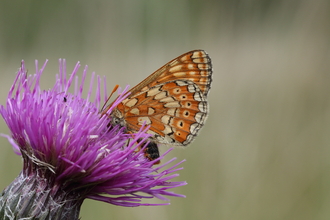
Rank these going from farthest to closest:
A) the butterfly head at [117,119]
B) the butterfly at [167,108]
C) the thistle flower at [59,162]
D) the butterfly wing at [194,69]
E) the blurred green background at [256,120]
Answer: the blurred green background at [256,120] → the butterfly wing at [194,69] → the butterfly at [167,108] → the butterfly head at [117,119] → the thistle flower at [59,162]

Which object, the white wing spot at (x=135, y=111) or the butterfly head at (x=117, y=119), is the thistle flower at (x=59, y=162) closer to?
the butterfly head at (x=117, y=119)

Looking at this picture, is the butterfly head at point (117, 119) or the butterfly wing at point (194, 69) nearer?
the butterfly head at point (117, 119)

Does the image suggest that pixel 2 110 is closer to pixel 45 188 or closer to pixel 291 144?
pixel 45 188

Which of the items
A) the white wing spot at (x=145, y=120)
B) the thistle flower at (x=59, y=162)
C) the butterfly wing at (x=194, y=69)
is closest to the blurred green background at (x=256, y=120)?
the butterfly wing at (x=194, y=69)

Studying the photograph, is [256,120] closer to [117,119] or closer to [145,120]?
[145,120]

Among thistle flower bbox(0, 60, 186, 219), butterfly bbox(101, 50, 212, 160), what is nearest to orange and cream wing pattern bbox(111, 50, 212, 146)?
butterfly bbox(101, 50, 212, 160)

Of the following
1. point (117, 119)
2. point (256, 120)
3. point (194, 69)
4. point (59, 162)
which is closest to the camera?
point (59, 162)

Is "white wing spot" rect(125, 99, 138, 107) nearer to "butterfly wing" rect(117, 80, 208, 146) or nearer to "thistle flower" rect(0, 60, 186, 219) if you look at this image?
"butterfly wing" rect(117, 80, 208, 146)

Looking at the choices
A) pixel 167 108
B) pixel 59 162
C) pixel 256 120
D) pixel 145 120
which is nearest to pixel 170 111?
pixel 167 108
